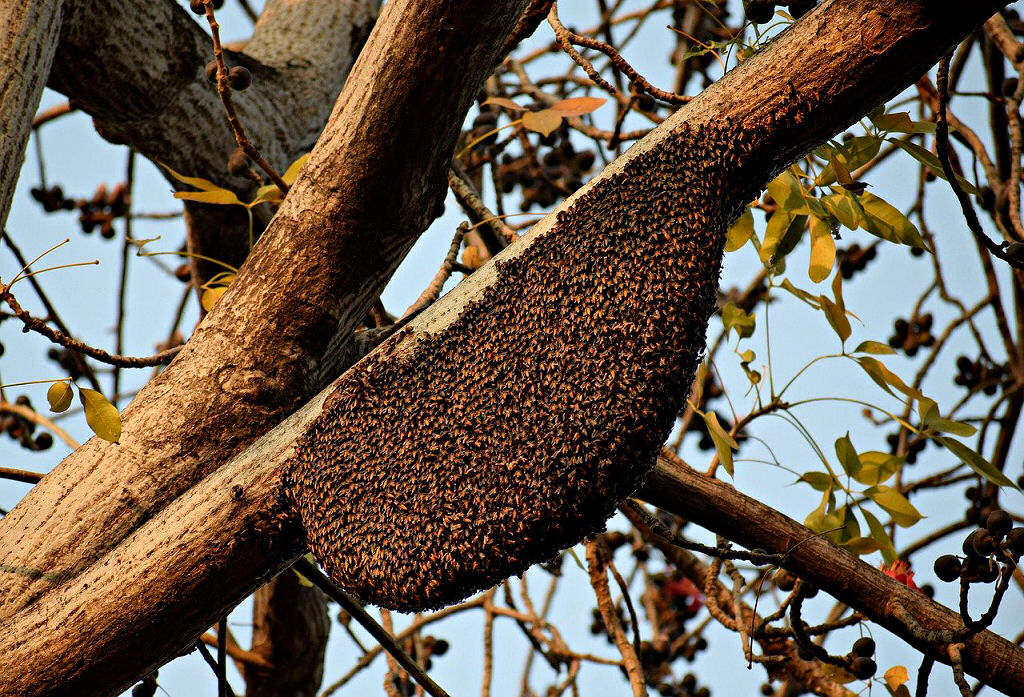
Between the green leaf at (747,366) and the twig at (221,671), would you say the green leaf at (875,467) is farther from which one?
the twig at (221,671)

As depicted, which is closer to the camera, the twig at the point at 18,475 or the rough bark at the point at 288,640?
the twig at the point at 18,475

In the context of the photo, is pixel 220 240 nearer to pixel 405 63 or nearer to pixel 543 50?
pixel 405 63

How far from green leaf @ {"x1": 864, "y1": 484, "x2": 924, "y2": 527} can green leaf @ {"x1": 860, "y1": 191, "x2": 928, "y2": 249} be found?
0.47 m

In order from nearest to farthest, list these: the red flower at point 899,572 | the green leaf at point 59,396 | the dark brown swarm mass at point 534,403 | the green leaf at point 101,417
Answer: the dark brown swarm mass at point 534,403 → the green leaf at point 101,417 → the green leaf at point 59,396 → the red flower at point 899,572

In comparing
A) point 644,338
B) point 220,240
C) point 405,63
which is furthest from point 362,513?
point 220,240

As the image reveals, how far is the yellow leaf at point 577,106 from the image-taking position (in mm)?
1480

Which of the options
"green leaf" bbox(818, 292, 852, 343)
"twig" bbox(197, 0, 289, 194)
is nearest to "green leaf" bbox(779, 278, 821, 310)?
"green leaf" bbox(818, 292, 852, 343)

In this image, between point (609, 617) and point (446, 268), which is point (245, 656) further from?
point (446, 268)

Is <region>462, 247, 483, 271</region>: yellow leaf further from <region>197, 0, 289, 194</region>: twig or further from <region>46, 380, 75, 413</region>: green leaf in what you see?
<region>46, 380, 75, 413</region>: green leaf

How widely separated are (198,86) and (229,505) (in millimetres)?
1315

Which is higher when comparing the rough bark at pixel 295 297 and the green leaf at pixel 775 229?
the rough bark at pixel 295 297

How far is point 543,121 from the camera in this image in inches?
57.7

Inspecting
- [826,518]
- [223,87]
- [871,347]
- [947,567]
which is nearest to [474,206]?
[223,87]

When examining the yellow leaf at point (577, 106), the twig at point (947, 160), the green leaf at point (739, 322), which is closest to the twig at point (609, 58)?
the yellow leaf at point (577, 106)
